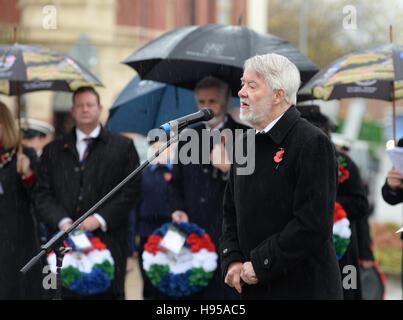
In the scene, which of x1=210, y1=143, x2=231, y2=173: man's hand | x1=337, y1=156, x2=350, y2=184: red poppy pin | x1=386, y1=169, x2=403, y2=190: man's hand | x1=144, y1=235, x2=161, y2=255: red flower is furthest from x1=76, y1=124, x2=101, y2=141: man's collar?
x1=386, y1=169, x2=403, y2=190: man's hand

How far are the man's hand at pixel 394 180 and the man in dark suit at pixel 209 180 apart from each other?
122cm

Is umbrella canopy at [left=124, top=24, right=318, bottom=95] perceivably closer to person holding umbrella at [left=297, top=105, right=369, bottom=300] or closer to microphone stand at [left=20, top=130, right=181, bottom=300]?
person holding umbrella at [left=297, top=105, right=369, bottom=300]

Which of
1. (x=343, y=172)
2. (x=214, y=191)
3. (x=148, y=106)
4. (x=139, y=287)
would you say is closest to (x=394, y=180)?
(x=343, y=172)

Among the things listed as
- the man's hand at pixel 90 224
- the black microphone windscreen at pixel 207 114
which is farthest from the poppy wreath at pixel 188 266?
the black microphone windscreen at pixel 207 114

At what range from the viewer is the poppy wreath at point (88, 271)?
7637 mm

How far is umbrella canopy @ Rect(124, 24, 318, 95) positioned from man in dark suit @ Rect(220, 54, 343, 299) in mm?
2238

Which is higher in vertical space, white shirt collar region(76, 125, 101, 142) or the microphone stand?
white shirt collar region(76, 125, 101, 142)

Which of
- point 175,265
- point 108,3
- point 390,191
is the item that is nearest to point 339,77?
point 390,191

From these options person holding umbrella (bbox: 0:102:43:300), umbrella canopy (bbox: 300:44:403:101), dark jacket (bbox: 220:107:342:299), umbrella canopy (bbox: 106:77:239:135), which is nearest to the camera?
dark jacket (bbox: 220:107:342:299)

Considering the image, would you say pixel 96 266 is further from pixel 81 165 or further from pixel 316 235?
pixel 316 235

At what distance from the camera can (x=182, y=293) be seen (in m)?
7.61

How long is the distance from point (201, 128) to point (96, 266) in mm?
1348

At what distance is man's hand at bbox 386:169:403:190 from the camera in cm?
686
